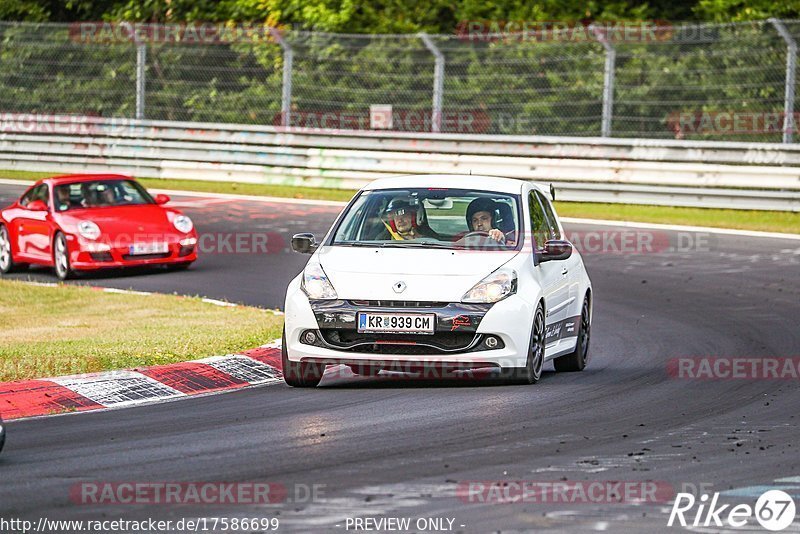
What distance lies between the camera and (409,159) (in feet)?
88.2

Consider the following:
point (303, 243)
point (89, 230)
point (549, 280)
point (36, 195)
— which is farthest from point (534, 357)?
point (36, 195)

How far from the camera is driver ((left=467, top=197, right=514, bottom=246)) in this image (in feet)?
37.4

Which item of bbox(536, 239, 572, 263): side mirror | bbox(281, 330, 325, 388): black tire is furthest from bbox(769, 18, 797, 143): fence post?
bbox(281, 330, 325, 388): black tire

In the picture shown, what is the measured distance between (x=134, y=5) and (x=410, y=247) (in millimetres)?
27445

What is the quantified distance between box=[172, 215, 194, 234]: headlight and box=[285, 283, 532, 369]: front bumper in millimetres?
9116

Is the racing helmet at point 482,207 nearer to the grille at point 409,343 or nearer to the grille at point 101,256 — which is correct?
the grille at point 409,343

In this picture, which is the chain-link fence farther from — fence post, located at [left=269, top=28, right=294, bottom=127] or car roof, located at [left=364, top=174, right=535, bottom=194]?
car roof, located at [left=364, top=174, right=535, bottom=194]

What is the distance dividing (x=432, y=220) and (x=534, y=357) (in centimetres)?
137

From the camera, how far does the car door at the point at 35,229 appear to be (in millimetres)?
19812

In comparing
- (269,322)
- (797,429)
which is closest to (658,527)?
(797,429)

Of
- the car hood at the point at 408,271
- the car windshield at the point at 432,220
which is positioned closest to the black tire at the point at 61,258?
the car windshield at the point at 432,220

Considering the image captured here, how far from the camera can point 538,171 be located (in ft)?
84.0

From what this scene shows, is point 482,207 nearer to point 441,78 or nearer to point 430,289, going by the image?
point 430,289

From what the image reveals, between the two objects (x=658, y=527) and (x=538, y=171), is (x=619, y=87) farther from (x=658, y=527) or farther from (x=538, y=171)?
(x=658, y=527)
